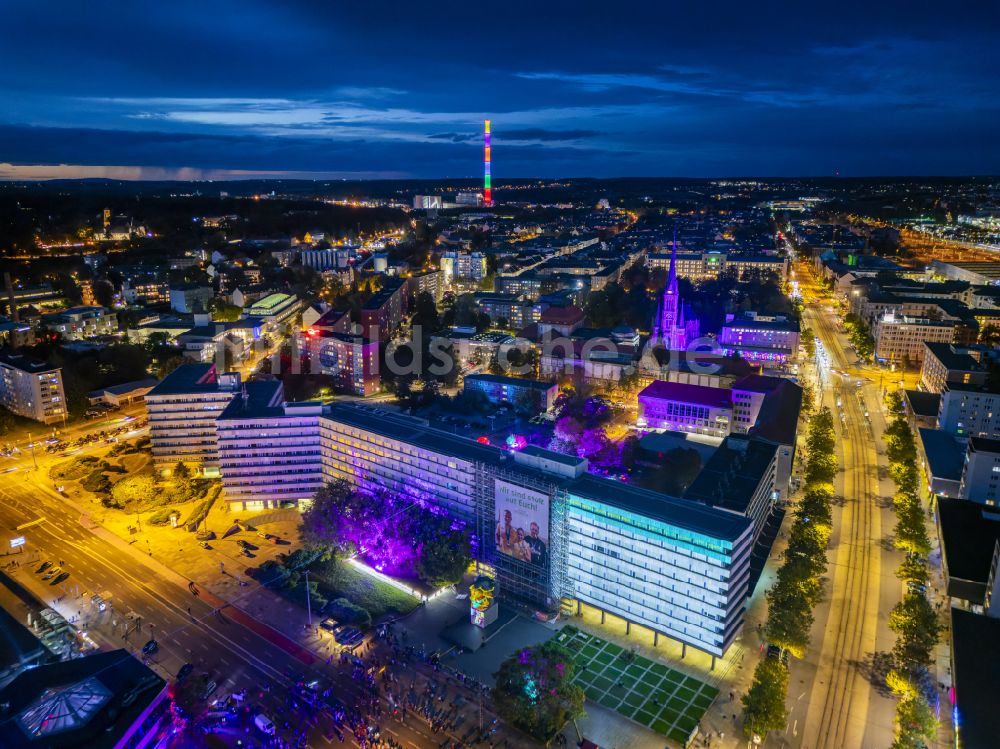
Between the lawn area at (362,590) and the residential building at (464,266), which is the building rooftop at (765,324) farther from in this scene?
the lawn area at (362,590)

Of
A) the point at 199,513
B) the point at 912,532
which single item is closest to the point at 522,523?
the point at 912,532

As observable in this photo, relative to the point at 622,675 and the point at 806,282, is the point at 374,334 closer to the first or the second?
the point at 622,675

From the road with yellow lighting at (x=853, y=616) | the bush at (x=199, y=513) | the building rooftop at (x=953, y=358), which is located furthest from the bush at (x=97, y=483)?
the building rooftop at (x=953, y=358)

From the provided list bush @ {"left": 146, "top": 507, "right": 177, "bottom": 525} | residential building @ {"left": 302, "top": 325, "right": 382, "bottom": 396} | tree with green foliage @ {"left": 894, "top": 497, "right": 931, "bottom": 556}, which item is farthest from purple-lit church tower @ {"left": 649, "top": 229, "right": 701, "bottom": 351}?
bush @ {"left": 146, "top": 507, "right": 177, "bottom": 525}

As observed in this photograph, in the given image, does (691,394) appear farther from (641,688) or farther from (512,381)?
(641,688)

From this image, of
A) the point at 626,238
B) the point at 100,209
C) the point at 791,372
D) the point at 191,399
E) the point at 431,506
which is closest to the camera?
the point at 431,506

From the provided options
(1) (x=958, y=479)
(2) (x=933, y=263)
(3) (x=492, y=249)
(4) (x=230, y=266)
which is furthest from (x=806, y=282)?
(4) (x=230, y=266)

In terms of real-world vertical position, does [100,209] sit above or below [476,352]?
above
